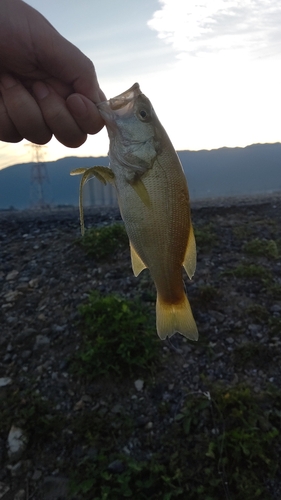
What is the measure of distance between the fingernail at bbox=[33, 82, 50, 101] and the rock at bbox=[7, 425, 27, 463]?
8.59 feet

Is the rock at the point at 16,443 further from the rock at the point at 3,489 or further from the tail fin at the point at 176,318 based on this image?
the tail fin at the point at 176,318

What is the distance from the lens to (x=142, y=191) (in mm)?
2139

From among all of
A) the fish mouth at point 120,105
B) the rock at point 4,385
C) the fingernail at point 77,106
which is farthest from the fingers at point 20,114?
the rock at point 4,385

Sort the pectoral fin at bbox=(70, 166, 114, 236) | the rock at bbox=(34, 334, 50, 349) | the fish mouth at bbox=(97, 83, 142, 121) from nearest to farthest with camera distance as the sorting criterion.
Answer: the pectoral fin at bbox=(70, 166, 114, 236) < the fish mouth at bbox=(97, 83, 142, 121) < the rock at bbox=(34, 334, 50, 349)

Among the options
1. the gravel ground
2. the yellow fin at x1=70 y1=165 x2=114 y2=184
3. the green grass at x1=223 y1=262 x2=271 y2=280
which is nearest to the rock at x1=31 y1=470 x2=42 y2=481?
the gravel ground

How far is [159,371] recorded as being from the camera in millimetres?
4309

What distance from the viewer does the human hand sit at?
8.02 feet

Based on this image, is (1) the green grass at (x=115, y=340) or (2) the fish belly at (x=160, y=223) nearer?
(2) the fish belly at (x=160, y=223)

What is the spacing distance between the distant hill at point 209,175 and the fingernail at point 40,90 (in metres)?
11.8

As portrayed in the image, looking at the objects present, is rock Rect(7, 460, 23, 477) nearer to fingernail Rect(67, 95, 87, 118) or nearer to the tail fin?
the tail fin

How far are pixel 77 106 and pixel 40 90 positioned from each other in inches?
12.4

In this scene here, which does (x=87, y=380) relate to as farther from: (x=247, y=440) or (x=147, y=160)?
(x=147, y=160)

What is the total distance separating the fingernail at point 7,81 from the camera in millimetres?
2578

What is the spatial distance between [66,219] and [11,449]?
5.01m
